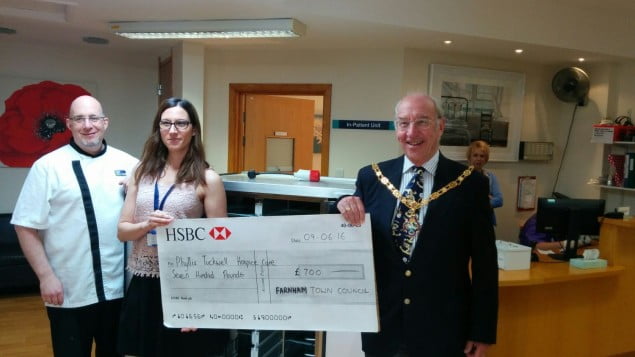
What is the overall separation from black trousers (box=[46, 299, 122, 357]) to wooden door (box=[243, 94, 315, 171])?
3208 millimetres

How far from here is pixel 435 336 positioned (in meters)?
1.45

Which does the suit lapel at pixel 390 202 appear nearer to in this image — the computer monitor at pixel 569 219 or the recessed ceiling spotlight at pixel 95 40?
the computer monitor at pixel 569 219

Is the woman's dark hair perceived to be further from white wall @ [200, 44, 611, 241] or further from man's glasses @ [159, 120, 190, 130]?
white wall @ [200, 44, 611, 241]

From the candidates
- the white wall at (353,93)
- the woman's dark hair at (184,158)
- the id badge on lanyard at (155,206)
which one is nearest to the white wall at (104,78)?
the white wall at (353,93)

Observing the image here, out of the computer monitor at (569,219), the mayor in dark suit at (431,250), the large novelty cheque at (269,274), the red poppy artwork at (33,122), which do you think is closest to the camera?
the mayor in dark suit at (431,250)

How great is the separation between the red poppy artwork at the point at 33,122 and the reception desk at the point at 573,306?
4.52m

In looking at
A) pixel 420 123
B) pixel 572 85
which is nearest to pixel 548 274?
pixel 420 123

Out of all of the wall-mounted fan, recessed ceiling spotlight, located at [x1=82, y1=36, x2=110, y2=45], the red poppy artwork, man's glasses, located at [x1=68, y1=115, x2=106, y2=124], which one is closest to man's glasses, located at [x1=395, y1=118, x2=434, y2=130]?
man's glasses, located at [x1=68, y1=115, x2=106, y2=124]

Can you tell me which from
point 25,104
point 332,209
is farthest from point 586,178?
point 25,104

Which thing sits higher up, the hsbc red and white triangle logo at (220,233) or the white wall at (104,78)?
the white wall at (104,78)

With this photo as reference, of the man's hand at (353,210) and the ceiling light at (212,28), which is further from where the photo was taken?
the ceiling light at (212,28)

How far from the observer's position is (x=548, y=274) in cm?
269

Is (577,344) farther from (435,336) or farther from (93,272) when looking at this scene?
(93,272)

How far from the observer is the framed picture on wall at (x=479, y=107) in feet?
14.8
